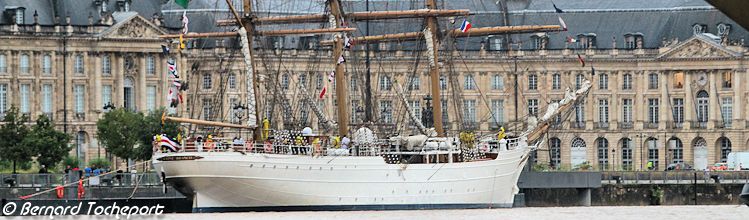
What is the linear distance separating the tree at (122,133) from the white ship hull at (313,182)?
34.5 meters

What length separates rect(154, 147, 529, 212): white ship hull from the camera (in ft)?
314

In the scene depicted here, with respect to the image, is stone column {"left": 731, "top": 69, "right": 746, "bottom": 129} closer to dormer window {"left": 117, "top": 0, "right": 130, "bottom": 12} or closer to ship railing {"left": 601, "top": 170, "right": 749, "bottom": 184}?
dormer window {"left": 117, "top": 0, "right": 130, "bottom": 12}

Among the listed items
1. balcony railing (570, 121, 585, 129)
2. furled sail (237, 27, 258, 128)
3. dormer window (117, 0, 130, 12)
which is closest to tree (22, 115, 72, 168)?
dormer window (117, 0, 130, 12)

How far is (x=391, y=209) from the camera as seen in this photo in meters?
99.9

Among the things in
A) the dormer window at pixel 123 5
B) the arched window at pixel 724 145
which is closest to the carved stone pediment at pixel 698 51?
the arched window at pixel 724 145

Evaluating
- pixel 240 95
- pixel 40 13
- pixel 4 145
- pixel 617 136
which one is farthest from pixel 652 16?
pixel 4 145

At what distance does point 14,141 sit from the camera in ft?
424

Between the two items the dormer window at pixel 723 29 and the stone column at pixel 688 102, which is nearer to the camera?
the dormer window at pixel 723 29

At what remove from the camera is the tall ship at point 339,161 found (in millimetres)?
95750

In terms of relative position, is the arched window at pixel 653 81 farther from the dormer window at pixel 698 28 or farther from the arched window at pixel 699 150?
the dormer window at pixel 698 28

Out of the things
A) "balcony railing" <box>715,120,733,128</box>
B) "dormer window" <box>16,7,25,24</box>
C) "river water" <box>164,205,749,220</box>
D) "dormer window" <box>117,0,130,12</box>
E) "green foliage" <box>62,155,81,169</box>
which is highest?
"dormer window" <box>117,0,130,12</box>

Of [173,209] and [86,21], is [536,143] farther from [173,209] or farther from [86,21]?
[86,21]

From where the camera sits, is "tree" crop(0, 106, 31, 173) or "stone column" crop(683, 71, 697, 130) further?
"stone column" crop(683, 71, 697, 130)

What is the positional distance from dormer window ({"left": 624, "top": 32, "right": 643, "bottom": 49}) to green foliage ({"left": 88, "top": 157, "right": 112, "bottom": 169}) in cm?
3765
